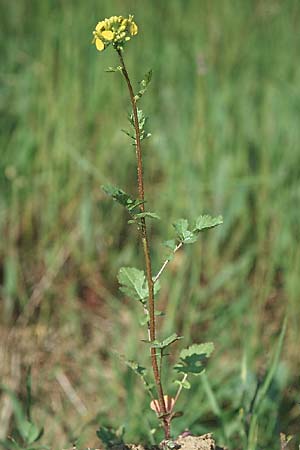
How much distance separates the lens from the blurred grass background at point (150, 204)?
209 centimetres

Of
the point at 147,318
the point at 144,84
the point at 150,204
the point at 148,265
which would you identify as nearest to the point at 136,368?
the point at 147,318

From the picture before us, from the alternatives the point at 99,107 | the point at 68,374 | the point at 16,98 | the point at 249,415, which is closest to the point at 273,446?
→ the point at 249,415

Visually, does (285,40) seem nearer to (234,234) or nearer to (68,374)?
(234,234)

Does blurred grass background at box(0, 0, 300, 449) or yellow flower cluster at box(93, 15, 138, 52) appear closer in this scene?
yellow flower cluster at box(93, 15, 138, 52)

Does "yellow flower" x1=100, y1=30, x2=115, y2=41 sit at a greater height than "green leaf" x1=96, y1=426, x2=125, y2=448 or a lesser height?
greater

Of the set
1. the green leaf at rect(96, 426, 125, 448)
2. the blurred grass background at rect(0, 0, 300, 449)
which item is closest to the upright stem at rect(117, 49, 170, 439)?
the green leaf at rect(96, 426, 125, 448)

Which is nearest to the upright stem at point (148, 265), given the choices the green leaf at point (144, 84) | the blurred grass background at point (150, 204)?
the green leaf at point (144, 84)

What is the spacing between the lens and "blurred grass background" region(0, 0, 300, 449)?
2086 millimetres

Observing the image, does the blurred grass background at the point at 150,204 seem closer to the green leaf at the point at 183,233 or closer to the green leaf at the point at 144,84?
the green leaf at the point at 183,233

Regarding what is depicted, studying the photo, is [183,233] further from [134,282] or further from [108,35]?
[108,35]

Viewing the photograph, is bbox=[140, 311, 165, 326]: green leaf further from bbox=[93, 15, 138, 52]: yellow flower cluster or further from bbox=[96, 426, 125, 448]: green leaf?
bbox=[93, 15, 138, 52]: yellow flower cluster

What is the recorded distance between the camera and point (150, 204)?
2492mm

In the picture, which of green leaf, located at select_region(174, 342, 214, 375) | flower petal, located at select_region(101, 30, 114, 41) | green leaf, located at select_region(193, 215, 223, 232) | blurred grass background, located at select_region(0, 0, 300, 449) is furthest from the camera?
blurred grass background, located at select_region(0, 0, 300, 449)

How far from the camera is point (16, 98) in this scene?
2.76m
